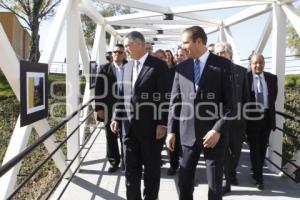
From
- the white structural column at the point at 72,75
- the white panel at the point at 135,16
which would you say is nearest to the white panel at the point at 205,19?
the white panel at the point at 135,16

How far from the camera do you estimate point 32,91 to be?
150 inches

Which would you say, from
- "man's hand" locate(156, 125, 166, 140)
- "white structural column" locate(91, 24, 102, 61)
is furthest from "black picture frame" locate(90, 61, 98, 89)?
"man's hand" locate(156, 125, 166, 140)

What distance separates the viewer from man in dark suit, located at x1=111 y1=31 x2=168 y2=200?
4453 millimetres

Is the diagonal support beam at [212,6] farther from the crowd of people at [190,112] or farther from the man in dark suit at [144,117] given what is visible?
the man in dark suit at [144,117]

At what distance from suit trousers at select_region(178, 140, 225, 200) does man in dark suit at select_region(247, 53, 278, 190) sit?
226 centimetres

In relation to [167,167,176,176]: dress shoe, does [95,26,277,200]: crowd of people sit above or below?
above

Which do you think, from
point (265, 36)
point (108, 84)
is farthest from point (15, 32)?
point (108, 84)

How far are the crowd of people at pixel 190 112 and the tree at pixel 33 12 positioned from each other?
87.9ft

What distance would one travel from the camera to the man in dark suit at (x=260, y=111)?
5941 millimetres

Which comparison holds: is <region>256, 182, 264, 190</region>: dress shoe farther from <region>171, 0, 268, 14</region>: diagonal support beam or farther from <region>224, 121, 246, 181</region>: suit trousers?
<region>171, 0, 268, 14</region>: diagonal support beam

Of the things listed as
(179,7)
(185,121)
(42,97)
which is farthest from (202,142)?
(179,7)

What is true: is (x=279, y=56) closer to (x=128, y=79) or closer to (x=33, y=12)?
(x=128, y=79)

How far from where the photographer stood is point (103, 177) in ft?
20.7

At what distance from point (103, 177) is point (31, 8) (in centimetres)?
3235
